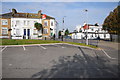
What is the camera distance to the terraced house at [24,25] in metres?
40.7

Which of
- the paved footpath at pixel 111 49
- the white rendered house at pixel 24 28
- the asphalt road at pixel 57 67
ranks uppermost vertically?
the white rendered house at pixel 24 28

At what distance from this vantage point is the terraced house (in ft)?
133

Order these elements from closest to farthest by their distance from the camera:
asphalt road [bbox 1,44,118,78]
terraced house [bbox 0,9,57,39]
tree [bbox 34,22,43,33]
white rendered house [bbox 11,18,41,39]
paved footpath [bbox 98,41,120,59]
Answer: asphalt road [bbox 1,44,118,78] < paved footpath [bbox 98,41,120,59] < terraced house [bbox 0,9,57,39] < white rendered house [bbox 11,18,41,39] < tree [bbox 34,22,43,33]

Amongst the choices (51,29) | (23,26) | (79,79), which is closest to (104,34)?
(51,29)

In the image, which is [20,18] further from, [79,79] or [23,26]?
[79,79]

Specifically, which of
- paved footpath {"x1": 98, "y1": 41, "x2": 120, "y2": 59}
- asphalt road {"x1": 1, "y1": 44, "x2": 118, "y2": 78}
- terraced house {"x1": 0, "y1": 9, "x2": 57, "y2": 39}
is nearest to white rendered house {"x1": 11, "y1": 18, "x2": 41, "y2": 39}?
terraced house {"x1": 0, "y1": 9, "x2": 57, "y2": 39}

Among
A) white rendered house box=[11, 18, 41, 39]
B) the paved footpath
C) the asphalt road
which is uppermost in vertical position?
white rendered house box=[11, 18, 41, 39]

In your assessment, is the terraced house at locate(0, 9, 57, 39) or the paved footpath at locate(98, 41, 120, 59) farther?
the terraced house at locate(0, 9, 57, 39)

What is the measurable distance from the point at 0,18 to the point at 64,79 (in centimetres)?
4092

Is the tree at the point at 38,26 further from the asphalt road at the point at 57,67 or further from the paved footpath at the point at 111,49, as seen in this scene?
the asphalt road at the point at 57,67

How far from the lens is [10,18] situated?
4156 cm

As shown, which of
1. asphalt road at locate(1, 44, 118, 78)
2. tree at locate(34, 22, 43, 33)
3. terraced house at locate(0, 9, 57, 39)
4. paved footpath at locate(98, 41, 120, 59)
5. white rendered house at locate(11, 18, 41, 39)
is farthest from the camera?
tree at locate(34, 22, 43, 33)

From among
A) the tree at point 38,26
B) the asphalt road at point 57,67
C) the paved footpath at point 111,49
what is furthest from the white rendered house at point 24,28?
the asphalt road at point 57,67

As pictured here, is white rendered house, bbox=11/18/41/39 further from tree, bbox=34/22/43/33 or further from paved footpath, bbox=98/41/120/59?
paved footpath, bbox=98/41/120/59
